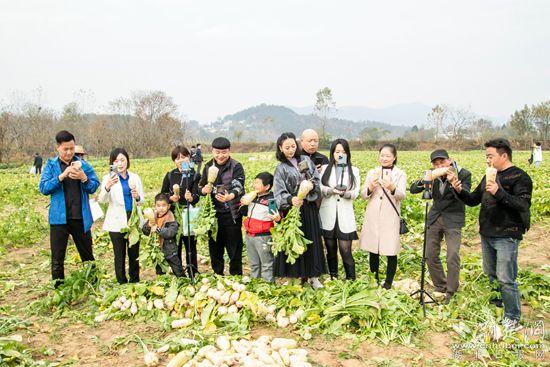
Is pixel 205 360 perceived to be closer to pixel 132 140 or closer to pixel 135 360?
pixel 135 360

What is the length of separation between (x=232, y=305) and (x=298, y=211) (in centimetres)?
130

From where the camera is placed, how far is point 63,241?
499cm

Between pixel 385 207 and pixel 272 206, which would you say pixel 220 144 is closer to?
pixel 272 206

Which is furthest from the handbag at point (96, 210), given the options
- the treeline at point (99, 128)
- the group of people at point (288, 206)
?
the treeline at point (99, 128)

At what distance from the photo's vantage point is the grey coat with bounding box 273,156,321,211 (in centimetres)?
471

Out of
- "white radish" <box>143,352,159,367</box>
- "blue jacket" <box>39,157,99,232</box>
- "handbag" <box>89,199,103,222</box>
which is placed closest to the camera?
"white radish" <box>143,352,159,367</box>

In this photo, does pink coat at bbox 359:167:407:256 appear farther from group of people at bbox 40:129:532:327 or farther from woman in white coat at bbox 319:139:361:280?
woman in white coat at bbox 319:139:361:280

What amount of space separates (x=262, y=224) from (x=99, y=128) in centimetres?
4722

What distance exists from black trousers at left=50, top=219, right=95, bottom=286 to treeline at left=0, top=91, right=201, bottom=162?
118 ft

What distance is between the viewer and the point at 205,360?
322 centimetres

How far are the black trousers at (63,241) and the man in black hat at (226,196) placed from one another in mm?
1648

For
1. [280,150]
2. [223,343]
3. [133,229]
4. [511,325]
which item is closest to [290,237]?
[280,150]

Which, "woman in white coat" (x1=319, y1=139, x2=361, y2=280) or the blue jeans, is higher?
"woman in white coat" (x1=319, y1=139, x2=361, y2=280)

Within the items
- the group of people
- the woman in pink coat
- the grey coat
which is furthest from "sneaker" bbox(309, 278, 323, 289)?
the grey coat
